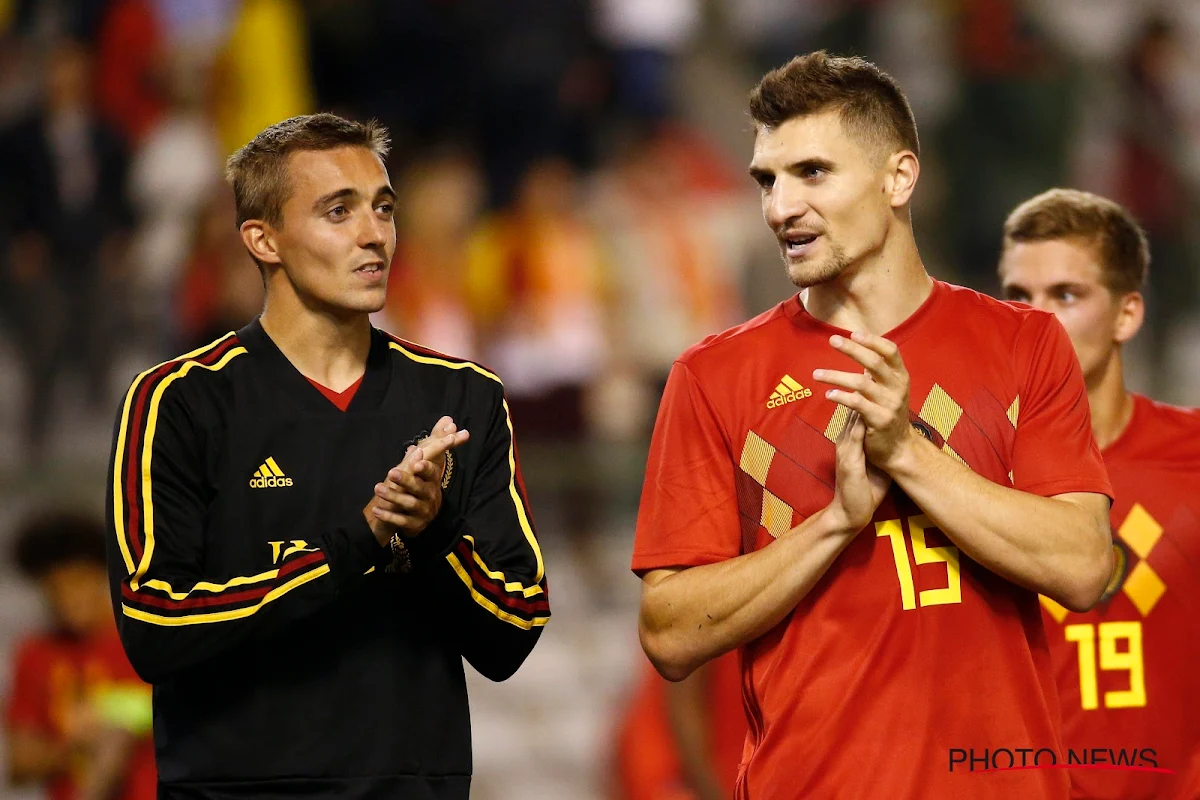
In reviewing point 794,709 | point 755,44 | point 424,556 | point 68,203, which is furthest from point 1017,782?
point 755,44

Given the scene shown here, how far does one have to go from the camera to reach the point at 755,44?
13.0m

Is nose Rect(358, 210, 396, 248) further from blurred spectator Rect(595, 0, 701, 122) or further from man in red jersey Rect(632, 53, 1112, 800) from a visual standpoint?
blurred spectator Rect(595, 0, 701, 122)

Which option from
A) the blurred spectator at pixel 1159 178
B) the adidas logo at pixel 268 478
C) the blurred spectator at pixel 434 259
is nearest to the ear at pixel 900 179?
the adidas logo at pixel 268 478

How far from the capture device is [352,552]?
3371 mm

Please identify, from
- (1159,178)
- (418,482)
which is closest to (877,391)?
(418,482)

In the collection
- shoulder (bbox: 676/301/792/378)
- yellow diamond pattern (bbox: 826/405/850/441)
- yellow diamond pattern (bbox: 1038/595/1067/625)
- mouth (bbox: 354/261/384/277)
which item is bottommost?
yellow diamond pattern (bbox: 1038/595/1067/625)

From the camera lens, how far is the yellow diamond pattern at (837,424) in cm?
341

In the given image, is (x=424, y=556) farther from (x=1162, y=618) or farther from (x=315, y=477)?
(x=1162, y=618)

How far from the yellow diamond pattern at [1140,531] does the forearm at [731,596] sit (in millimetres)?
1154

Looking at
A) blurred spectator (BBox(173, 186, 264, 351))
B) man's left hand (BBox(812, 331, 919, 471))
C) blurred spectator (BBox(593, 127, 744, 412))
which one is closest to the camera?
man's left hand (BBox(812, 331, 919, 471))

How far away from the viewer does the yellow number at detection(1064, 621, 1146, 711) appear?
3.98 m

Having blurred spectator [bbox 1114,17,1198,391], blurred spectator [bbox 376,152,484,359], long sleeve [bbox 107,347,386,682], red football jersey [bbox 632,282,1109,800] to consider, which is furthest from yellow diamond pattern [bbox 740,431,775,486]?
blurred spectator [bbox 1114,17,1198,391]

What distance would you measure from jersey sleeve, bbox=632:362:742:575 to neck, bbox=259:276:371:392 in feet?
2.23

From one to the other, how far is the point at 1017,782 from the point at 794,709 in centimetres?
43
